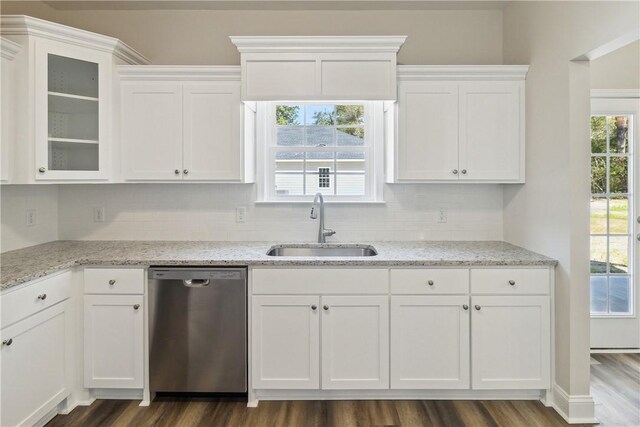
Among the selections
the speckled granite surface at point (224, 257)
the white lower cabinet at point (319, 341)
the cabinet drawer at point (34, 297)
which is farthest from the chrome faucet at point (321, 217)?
the cabinet drawer at point (34, 297)

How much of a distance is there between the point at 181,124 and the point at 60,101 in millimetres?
715

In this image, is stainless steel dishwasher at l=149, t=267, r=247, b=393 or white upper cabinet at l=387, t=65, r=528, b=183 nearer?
stainless steel dishwasher at l=149, t=267, r=247, b=393

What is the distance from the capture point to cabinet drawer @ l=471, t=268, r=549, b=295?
2443 millimetres

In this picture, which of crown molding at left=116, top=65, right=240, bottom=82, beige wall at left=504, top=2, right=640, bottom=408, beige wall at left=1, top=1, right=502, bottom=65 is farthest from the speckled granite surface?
beige wall at left=1, top=1, right=502, bottom=65

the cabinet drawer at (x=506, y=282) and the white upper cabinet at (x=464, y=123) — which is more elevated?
the white upper cabinet at (x=464, y=123)

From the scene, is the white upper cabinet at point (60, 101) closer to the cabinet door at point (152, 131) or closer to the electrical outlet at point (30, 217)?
the cabinet door at point (152, 131)

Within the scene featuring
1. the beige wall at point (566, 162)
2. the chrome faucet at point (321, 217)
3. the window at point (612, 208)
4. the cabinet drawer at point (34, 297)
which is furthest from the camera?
the window at point (612, 208)

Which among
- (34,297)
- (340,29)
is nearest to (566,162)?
(340,29)

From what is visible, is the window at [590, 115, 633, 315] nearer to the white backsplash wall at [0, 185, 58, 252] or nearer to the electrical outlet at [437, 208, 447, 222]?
the electrical outlet at [437, 208, 447, 222]

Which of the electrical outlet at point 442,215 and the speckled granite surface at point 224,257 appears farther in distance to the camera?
the electrical outlet at point 442,215

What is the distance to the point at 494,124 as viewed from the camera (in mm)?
2793

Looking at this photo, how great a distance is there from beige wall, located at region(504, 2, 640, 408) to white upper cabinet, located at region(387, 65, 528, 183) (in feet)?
0.57

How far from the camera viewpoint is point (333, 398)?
8.27 ft

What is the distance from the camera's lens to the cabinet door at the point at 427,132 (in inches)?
110
